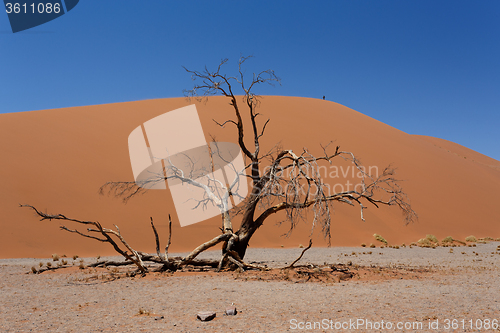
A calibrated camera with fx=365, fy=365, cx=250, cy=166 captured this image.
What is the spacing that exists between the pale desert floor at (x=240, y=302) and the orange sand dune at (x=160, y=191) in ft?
32.3

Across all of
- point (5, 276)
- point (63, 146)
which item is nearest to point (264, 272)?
point (5, 276)

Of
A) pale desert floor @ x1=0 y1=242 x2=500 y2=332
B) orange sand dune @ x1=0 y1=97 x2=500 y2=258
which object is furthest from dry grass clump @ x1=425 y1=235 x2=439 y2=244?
pale desert floor @ x1=0 y1=242 x2=500 y2=332

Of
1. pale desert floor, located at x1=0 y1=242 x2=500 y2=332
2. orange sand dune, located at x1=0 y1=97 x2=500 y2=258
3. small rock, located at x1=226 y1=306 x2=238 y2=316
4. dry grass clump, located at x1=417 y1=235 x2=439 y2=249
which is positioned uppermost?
orange sand dune, located at x1=0 y1=97 x2=500 y2=258

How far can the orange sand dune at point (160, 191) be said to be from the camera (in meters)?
18.0

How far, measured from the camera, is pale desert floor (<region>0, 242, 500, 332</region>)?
4559mm

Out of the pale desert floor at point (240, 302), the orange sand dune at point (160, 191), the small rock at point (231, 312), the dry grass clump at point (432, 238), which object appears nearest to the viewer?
the pale desert floor at point (240, 302)

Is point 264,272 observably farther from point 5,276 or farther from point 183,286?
point 5,276

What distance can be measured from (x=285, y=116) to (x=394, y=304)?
31356 mm

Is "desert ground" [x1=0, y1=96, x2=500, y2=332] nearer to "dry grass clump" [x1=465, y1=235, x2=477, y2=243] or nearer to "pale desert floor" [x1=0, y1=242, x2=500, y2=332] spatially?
"pale desert floor" [x1=0, y1=242, x2=500, y2=332]

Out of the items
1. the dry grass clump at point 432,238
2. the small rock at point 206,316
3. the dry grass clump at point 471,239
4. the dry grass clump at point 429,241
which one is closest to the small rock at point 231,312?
the small rock at point 206,316

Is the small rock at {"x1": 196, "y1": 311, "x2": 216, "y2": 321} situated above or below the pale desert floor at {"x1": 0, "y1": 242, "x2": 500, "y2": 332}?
above

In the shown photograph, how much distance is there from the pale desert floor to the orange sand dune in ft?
32.3

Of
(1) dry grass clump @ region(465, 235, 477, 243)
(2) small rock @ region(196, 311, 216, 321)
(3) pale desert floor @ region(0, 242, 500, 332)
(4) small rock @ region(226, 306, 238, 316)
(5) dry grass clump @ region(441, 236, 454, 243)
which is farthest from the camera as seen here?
(1) dry grass clump @ region(465, 235, 477, 243)

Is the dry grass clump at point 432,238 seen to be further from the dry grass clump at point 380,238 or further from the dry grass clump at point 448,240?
the dry grass clump at point 380,238
